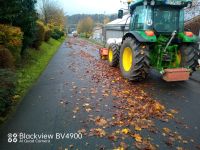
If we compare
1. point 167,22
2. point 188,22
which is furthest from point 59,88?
point 188,22

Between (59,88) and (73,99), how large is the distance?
4.08 ft

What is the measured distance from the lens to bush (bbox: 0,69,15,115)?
15.4 ft

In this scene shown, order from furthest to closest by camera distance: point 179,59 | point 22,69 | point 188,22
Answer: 1. point 188,22
2. point 22,69
3. point 179,59

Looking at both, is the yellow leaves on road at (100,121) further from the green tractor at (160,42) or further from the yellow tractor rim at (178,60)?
the yellow tractor rim at (178,60)

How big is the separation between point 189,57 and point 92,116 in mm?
4846

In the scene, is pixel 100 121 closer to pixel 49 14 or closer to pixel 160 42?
pixel 160 42

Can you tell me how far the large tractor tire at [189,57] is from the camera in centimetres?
834

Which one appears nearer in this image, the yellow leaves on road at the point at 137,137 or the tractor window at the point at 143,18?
the yellow leaves on road at the point at 137,137

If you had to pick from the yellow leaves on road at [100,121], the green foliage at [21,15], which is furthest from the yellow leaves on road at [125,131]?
the green foliage at [21,15]

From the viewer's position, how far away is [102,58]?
579 inches

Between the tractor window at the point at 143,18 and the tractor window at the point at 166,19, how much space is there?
0.26 meters

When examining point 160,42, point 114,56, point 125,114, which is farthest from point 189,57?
point 125,114

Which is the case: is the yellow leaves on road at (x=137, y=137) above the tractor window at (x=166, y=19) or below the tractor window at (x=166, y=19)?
below

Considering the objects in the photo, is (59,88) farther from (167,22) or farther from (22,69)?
(167,22)
